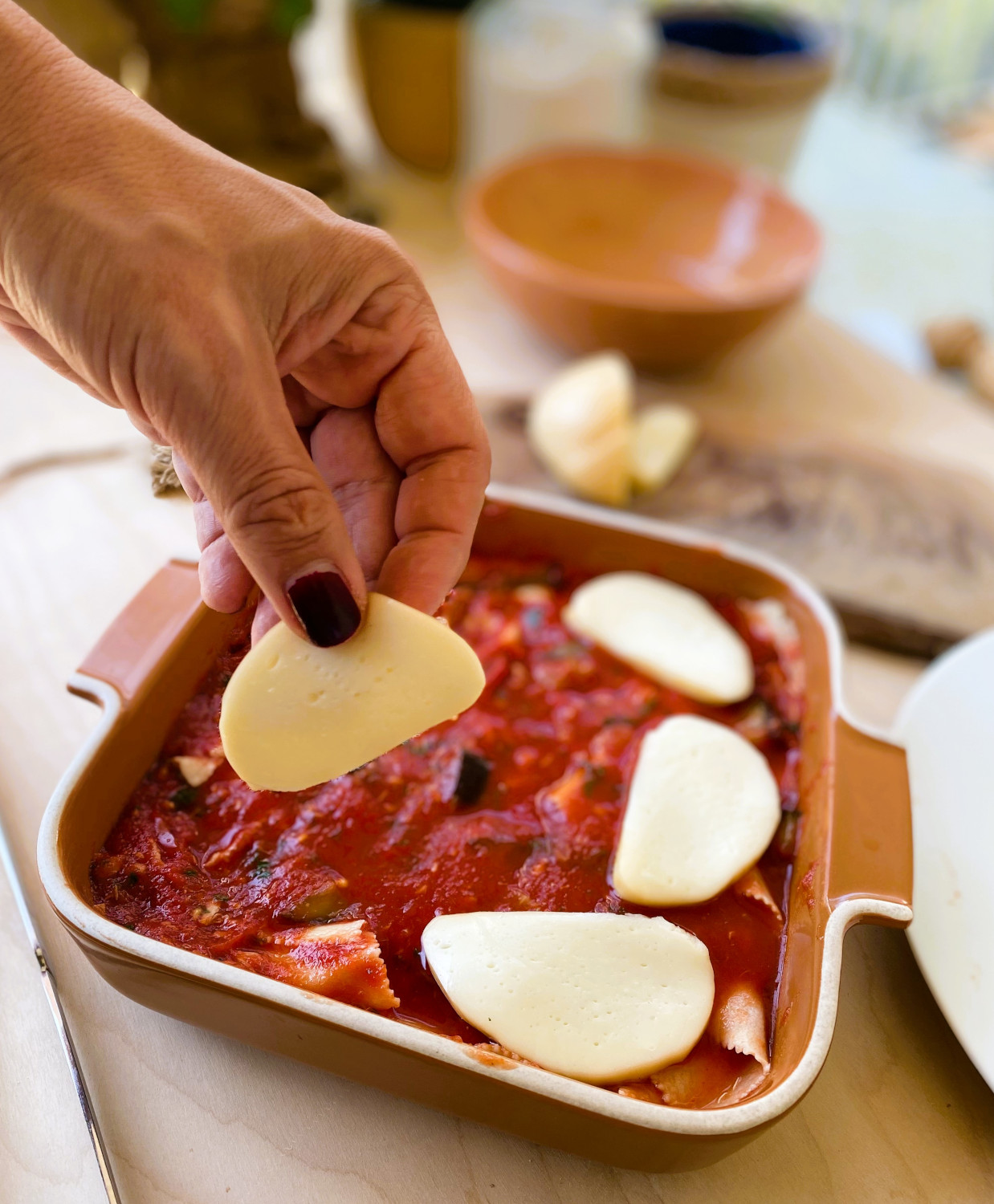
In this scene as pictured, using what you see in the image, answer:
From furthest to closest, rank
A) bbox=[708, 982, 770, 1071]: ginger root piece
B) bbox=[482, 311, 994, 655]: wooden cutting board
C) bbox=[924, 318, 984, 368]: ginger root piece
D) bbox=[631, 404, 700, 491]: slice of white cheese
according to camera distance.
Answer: bbox=[924, 318, 984, 368]: ginger root piece → bbox=[631, 404, 700, 491]: slice of white cheese → bbox=[482, 311, 994, 655]: wooden cutting board → bbox=[708, 982, 770, 1071]: ginger root piece

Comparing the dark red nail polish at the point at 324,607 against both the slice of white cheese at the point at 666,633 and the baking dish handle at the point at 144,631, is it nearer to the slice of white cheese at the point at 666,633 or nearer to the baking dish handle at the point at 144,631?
the baking dish handle at the point at 144,631

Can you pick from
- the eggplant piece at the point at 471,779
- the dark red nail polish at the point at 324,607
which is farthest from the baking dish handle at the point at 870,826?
the dark red nail polish at the point at 324,607

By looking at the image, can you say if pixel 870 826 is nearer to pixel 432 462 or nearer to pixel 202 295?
pixel 432 462

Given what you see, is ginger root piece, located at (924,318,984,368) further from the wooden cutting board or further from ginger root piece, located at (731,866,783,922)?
ginger root piece, located at (731,866,783,922)

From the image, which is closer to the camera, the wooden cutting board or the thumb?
the thumb

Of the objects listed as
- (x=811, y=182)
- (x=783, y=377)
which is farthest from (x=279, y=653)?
(x=811, y=182)

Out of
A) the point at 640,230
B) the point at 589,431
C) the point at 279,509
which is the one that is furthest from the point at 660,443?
the point at 279,509

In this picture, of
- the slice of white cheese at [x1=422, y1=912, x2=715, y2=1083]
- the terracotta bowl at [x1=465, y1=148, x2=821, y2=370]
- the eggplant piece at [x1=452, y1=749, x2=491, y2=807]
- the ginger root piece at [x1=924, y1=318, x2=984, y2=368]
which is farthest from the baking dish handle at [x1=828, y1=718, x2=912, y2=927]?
the ginger root piece at [x1=924, y1=318, x2=984, y2=368]
